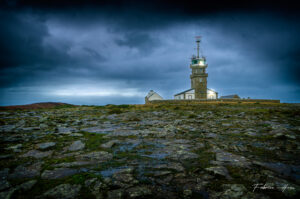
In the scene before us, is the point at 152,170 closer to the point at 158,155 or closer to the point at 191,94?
the point at 158,155

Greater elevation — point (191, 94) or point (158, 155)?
point (191, 94)

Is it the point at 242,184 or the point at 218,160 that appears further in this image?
the point at 218,160

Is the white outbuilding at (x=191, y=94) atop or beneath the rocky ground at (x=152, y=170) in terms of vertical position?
atop

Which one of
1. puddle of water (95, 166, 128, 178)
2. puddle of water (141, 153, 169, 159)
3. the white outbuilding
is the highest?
the white outbuilding

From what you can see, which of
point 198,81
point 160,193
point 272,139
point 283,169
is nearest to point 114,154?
point 160,193

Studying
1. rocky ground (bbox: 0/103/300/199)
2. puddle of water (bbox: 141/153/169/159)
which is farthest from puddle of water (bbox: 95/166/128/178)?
puddle of water (bbox: 141/153/169/159)

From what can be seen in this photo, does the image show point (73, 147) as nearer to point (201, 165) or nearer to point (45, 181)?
point (45, 181)

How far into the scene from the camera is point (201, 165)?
8.73 feet

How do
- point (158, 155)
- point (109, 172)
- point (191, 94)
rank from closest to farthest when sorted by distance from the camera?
1. point (109, 172)
2. point (158, 155)
3. point (191, 94)

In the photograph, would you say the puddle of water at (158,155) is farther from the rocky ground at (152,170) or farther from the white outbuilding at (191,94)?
the white outbuilding at (191,94)

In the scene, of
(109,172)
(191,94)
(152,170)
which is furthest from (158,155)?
(191,94)

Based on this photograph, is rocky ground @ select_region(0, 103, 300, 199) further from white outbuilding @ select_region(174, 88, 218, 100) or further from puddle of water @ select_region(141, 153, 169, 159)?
white outbuilding @ select_region(174, 88, 218, 100)

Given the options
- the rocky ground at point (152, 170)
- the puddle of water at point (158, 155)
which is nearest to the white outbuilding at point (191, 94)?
the rocky ground at point (152, 170)

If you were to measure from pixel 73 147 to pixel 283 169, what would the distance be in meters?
4.15
